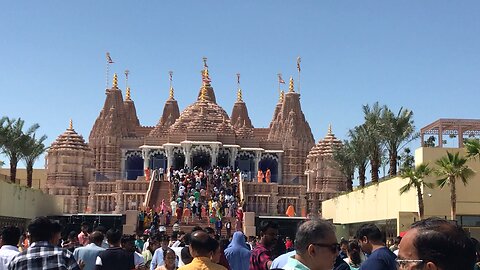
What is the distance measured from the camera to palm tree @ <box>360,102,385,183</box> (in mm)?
38906

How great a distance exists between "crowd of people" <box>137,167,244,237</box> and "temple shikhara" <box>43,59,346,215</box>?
187 cm

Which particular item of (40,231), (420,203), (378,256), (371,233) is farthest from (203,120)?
(378,256)

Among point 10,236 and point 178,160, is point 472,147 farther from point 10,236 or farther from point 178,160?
point 178,160

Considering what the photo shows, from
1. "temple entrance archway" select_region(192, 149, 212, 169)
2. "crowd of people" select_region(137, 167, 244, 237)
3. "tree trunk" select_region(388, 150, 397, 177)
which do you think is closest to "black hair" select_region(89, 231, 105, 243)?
A: "crowd of people" select_region(137, 167, 244, 237)

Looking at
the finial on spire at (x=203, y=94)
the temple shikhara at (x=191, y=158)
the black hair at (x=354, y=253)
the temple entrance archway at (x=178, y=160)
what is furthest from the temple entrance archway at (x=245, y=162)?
the black hair at (x=354, y=253)

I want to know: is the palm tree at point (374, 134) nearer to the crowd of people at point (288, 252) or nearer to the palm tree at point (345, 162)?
the palm tree at point (345, 162)

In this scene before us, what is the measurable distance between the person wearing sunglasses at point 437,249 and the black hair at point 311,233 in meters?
1.34

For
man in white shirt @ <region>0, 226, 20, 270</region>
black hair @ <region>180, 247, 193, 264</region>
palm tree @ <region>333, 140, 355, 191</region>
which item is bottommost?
black hair @ <region>180, 247, 193, 264</region>

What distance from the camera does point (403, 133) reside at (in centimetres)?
3769

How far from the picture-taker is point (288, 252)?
689cm

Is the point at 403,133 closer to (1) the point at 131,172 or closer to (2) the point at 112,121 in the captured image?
(1) the point at 131,172

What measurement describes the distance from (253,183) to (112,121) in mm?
23109

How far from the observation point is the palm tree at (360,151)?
43250mm

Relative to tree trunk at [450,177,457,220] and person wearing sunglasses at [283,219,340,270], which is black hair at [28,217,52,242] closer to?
person wearing sunglasses at [283,219,340,270]
